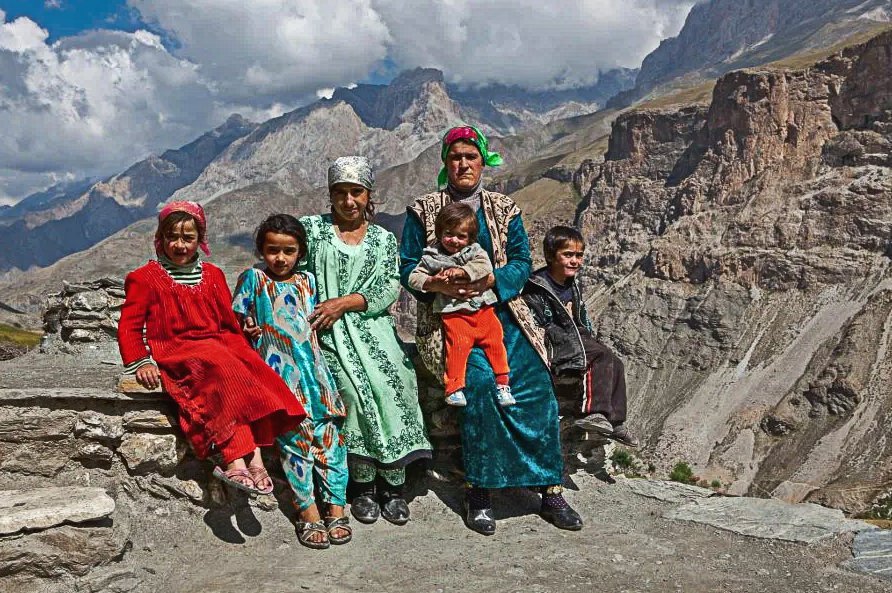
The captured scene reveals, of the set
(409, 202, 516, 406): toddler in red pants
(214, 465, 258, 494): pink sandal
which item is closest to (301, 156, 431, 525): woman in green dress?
(409, 202, 516, 406): toddler in red pants

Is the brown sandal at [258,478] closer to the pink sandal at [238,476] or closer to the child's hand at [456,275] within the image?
the pink sandal at [238,476]

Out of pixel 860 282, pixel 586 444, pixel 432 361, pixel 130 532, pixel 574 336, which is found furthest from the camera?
pixel 860 282

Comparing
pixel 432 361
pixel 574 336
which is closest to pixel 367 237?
pixel 432 361

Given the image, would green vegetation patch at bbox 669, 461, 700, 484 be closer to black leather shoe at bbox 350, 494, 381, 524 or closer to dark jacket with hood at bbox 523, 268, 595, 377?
dark jacket with hood at bbox 523, 268, 595, 377

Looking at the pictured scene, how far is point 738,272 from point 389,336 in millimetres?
74997

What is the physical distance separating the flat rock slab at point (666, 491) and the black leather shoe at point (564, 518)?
49.4 inches

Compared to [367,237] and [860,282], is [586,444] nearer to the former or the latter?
[367,237]

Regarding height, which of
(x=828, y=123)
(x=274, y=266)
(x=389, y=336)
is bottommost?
(x=389, y=336)

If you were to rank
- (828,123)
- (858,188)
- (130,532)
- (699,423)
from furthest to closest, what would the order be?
(828,123)
(858,188)
(699,423)
(130,532)

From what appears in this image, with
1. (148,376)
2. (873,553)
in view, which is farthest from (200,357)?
(873,553)

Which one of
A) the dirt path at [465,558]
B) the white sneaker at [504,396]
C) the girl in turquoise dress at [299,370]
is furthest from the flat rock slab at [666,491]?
the girl in turquoise dress at [299,370]

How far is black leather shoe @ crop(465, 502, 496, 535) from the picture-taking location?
16.1ft

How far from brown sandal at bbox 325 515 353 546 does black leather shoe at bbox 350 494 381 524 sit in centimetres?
19

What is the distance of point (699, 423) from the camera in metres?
57.4
